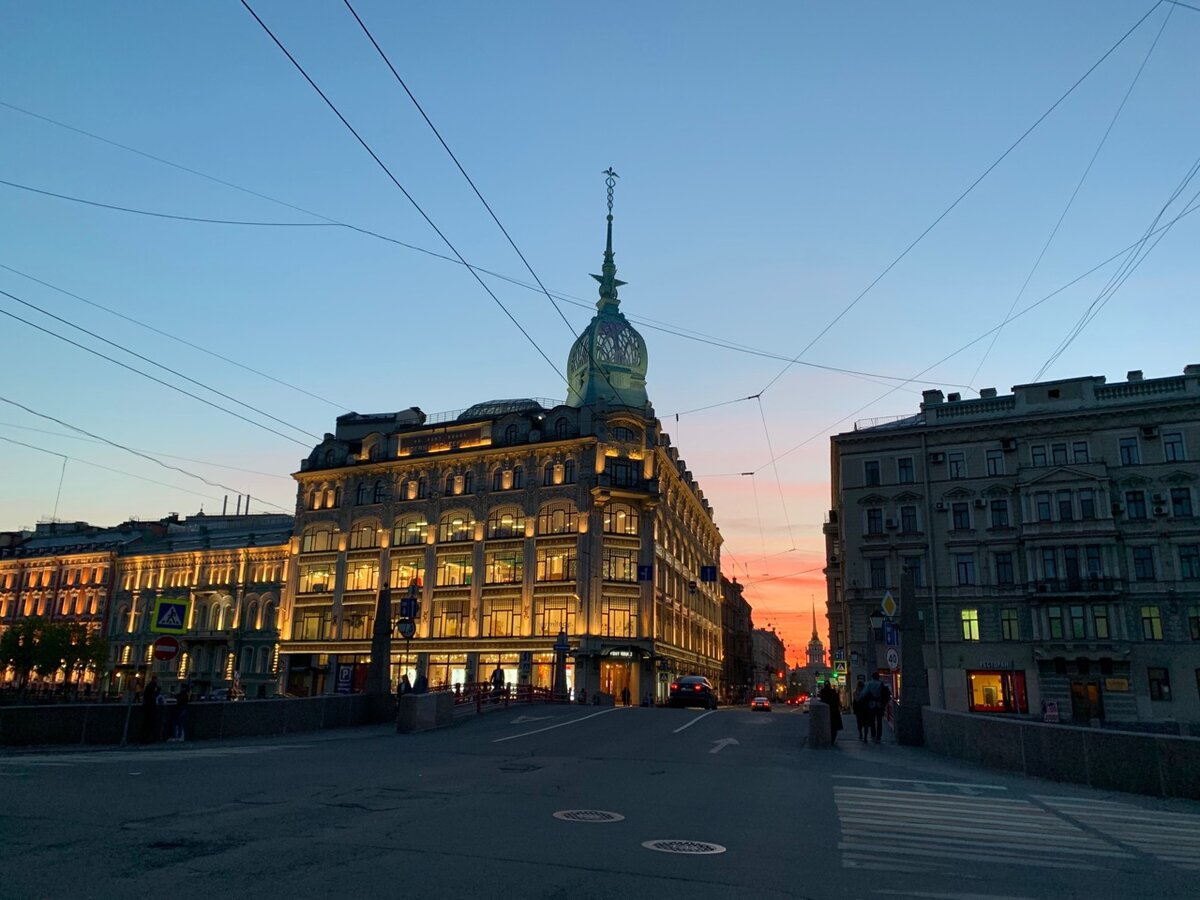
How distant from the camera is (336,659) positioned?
66.1 m

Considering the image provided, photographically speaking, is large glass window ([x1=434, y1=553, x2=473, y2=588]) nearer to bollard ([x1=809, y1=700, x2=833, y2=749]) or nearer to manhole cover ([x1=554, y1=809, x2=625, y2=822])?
bollard ([x1=809, y1=700, x2=833, y2=749])

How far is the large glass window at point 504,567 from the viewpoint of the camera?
6112 centimetres

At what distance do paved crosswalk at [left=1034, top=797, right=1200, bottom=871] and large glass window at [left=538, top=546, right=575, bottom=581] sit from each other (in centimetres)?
4716

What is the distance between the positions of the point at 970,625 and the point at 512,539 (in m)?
31.2

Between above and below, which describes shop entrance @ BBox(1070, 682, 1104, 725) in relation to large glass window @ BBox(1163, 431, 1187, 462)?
below

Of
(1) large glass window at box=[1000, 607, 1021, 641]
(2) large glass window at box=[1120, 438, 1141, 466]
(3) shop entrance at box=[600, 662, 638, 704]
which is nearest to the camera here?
(2) large glass window at box=[1120, 438, 1141, 466]

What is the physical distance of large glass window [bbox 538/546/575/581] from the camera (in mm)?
58938

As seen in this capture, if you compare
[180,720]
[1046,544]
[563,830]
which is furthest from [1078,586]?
[563,830]

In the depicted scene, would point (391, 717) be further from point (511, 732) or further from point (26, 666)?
point (26, 666)

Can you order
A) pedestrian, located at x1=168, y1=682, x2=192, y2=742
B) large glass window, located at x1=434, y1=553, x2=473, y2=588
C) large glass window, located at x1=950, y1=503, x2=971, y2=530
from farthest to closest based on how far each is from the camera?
large glass window, located at x1=434, y1=553, x2=473, y2=588 < large glass window, located at x1=950, y1=503, x2=971, y2=530 < pedestrian, located at x1=168, y1=682, x2=192, y2=742

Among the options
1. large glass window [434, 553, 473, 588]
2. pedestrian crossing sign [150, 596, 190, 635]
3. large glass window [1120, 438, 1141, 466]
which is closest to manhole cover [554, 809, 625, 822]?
pedestrian crossing sign [150, 596, 190, 635]

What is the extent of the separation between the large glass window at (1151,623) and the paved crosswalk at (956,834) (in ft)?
133

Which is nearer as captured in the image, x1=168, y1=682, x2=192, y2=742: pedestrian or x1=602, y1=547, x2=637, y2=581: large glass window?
x1=168, y1=682, x2=192, y2=742: pedestrian

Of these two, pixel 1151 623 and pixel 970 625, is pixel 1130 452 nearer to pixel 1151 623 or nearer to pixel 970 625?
pixel 1151 623
